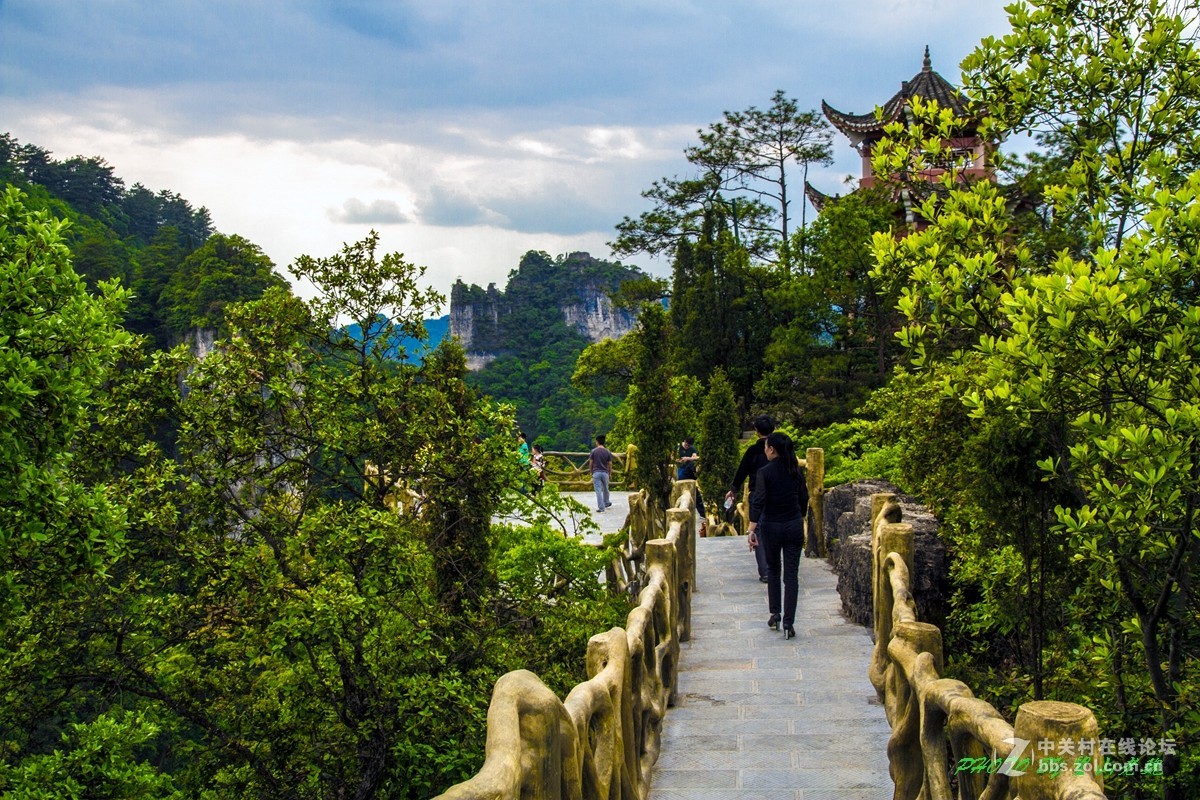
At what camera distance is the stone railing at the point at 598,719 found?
3043 millimetres

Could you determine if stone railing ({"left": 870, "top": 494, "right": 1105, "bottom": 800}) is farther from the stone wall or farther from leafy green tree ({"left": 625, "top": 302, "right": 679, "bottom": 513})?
leafy green tree ({"left": 625, "top": 302, "right": 679, "bottom": 513})

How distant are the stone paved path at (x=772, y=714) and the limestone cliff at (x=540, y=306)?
6249cm

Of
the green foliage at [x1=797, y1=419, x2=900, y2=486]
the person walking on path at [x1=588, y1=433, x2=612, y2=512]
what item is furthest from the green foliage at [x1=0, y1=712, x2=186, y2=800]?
the person walking on path at [x1=588, y1=433, x2=612, y2=512]

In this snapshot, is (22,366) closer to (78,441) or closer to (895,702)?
(78,441)

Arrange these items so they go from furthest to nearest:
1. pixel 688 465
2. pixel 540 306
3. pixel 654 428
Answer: pixel 540 306, pixel 688 465, pixel 654 428

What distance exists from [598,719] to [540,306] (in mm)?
71766

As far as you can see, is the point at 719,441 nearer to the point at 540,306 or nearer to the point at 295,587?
the point at 295,587

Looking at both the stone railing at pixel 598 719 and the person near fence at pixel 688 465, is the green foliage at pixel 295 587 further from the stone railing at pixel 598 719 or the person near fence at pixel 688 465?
the person near fence at pixel 688 465

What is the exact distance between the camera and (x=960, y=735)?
3.56 meters

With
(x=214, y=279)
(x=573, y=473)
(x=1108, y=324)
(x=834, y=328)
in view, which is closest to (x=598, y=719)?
(x=1108, y=324)

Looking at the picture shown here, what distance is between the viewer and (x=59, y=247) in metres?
4.64

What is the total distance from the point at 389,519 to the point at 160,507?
1.44 meters

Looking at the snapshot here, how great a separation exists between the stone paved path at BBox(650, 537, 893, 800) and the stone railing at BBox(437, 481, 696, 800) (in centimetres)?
24

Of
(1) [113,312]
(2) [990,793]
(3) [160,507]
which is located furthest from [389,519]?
(2) [990,793]
